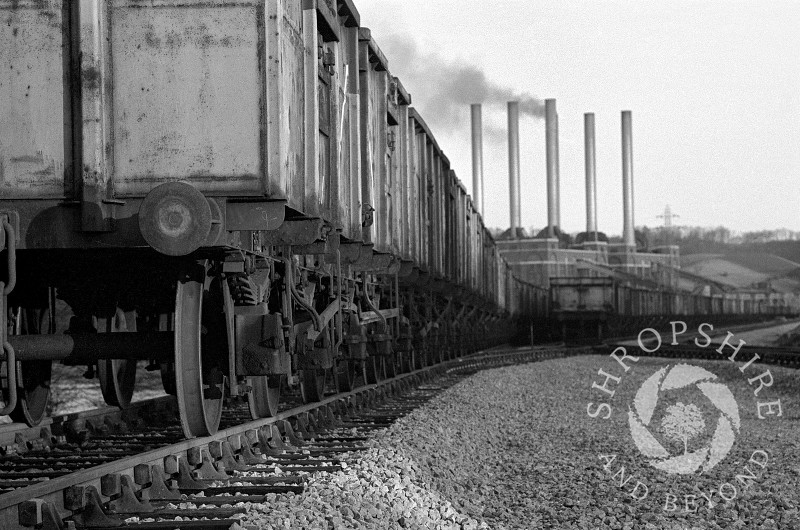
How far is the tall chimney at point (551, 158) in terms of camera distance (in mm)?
79750

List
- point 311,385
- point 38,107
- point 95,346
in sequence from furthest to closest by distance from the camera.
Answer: point 311,385, point 95,346, point 38,107

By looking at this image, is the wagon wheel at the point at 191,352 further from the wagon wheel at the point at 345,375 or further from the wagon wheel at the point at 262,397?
the wagon wheel at the point at 345,375

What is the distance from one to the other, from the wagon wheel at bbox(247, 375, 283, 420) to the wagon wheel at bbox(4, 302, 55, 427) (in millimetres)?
1583

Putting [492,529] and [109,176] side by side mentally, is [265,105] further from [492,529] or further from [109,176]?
[492,529]

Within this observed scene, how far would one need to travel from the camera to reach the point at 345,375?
39.5 ft

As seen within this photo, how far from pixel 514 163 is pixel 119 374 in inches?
2798

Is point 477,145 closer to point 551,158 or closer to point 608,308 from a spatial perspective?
point 551,158

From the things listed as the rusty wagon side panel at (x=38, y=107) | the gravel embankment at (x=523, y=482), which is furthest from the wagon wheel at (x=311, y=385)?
the rusty wagon side panel at (x=38, y=107)

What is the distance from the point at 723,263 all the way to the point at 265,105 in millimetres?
175202

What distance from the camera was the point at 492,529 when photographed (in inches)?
227

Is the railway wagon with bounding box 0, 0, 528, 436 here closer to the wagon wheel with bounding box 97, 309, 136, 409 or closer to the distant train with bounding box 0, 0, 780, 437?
the distant train with bounding box 0, 0, 780, 437

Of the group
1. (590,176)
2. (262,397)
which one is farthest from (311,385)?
(590,176)

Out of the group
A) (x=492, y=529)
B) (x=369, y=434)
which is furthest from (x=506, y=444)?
(x=492, y=529)

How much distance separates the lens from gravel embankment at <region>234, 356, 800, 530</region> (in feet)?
18.1
